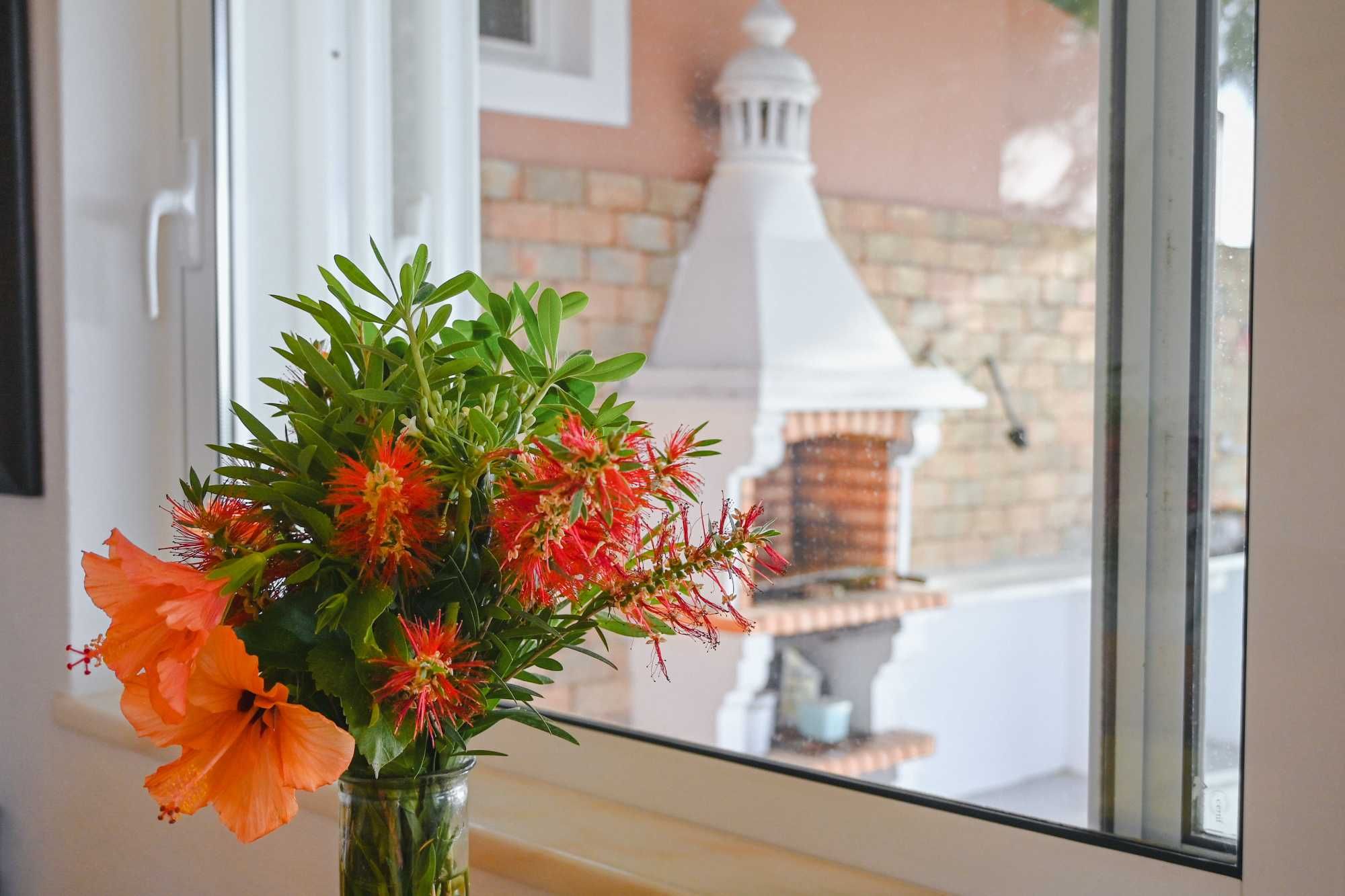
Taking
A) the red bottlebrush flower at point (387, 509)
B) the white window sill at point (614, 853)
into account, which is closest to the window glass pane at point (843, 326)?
the white window sill at point (614, 853)

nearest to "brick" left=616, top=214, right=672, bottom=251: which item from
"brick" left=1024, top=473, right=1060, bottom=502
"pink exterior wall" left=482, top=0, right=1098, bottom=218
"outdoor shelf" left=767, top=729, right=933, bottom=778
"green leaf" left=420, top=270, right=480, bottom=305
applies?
"pink exterior wall" left=482, top=0, right=1098, bottom=218

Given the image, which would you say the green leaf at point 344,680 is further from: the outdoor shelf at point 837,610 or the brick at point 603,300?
the brick at point 603,300

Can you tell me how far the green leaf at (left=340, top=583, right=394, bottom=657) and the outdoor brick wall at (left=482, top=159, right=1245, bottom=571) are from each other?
4.54 ft

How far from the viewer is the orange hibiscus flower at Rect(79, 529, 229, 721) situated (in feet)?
1.84

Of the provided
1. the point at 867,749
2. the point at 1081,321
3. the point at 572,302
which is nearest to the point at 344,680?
the point at 572,302

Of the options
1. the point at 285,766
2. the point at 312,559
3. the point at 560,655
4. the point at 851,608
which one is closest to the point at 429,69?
the point at 560,655

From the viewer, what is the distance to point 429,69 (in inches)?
55.4

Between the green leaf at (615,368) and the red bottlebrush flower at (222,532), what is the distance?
0.19 metres

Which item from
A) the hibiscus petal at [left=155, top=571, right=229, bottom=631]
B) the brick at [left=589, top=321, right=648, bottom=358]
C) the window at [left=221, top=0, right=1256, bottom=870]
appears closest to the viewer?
the hibiscus petal at [left=155, top=571, right=229, bottom=631]

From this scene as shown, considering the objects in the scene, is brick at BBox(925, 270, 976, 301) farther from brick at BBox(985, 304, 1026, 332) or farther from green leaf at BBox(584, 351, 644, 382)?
green leaf at BBox(584, 351, 644, 382)

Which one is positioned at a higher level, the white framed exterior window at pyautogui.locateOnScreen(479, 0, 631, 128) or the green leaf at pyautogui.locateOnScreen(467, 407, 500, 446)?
the white framed exterior window at pyautogui.locateOnScreen(479, 0, 631, 128)

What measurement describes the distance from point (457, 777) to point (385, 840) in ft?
0.16

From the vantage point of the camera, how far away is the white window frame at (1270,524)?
63cm

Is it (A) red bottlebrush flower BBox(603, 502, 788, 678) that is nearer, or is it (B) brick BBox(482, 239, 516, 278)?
(A) red bottlebrush flower BBox(603, 502, 788, 678)
